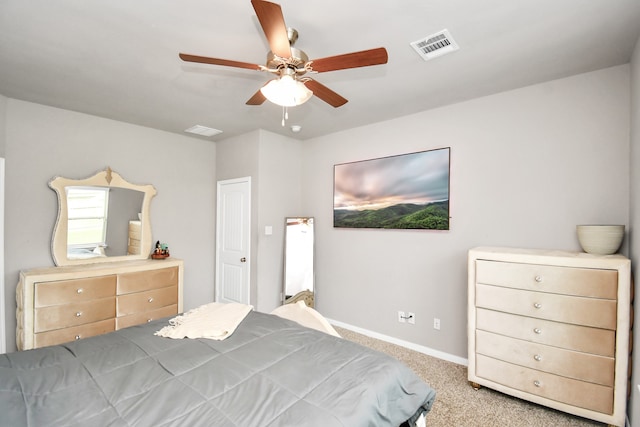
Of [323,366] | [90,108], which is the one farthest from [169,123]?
[323,366]

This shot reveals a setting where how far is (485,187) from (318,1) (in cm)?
226

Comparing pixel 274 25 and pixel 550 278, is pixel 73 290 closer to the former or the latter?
pixel 274 25

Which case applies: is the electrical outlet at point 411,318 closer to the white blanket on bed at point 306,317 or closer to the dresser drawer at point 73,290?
the white blanket on bed at point 306,317

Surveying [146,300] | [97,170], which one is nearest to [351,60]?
[146,300]

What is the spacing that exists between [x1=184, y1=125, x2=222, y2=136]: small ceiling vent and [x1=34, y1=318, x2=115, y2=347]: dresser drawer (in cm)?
241

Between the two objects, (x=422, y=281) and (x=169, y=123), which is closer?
(x=422, y=281)

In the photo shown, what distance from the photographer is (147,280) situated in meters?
3.42

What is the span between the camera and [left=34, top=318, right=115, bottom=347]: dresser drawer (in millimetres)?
2762

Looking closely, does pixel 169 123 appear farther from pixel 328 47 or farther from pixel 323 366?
pixel 323 366

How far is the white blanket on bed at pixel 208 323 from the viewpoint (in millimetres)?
1904

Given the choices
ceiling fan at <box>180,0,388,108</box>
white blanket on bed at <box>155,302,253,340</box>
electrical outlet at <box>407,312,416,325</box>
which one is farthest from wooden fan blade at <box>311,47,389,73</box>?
electrical outlet at <box>407,312,416,325</box>

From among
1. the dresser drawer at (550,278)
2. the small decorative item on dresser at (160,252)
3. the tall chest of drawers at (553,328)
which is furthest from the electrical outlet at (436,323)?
the small decorative item on dresser at (160,252)

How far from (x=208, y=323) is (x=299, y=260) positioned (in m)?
2.14

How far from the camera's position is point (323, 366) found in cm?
156
